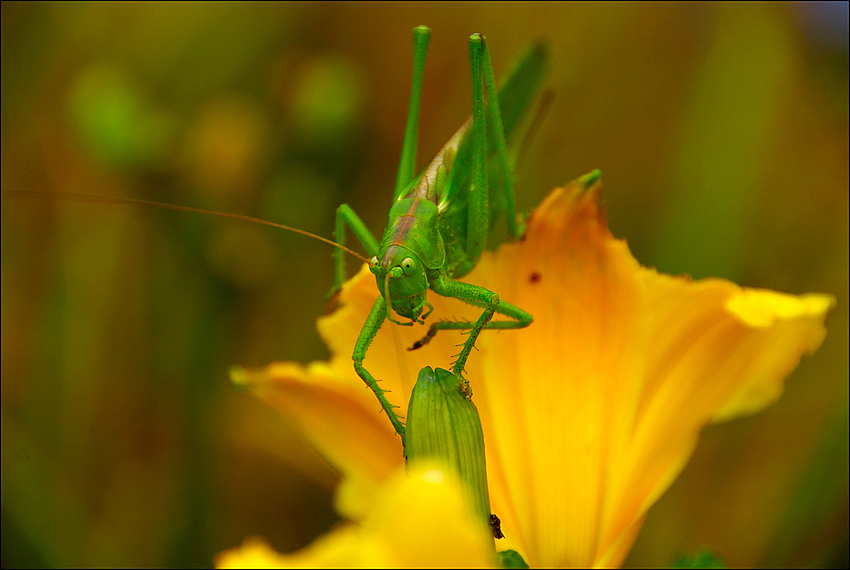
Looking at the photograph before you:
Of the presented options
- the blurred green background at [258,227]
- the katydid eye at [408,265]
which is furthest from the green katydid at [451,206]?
the blurred green background at [258,227]

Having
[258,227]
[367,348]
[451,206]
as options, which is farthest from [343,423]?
[258,227]

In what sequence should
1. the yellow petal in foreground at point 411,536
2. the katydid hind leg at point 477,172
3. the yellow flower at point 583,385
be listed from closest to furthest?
1. the yellow petal in foreground at point 411,536
2. the yellow flower at point 583,385
3. the katydid hind leg at point 477,172

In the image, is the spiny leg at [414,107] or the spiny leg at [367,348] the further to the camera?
the spiny leg at [414,107]

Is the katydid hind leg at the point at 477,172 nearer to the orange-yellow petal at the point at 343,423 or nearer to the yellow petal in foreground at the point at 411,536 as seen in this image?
the orange-yellow petal at the point at 343,423

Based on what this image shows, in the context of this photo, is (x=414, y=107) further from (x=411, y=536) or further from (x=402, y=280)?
(x=411, y=536)

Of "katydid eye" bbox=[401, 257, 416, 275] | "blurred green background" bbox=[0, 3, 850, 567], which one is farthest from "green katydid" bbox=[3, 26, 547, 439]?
"blurred green background" bbox=[0, 3, 850, 567]

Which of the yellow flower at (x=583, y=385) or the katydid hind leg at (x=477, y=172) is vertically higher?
the katydid hind leg at (x=477, y=172)
